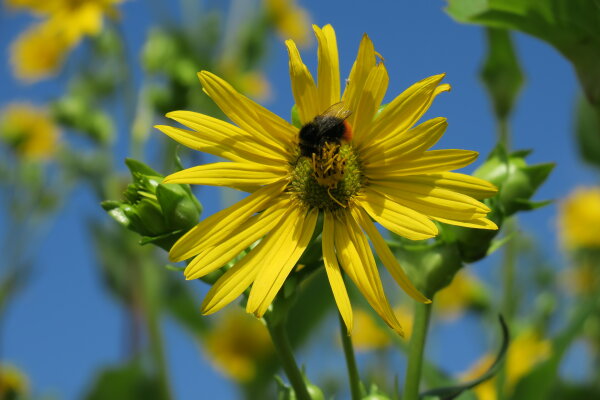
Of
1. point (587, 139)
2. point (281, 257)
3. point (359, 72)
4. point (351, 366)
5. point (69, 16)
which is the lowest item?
point (587, 139)

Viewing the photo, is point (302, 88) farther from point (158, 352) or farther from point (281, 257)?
point (158, 352)

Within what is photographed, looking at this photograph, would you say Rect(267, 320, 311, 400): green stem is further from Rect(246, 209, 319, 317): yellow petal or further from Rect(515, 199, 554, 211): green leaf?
Rect(515, 199, 554, 211): green leaf

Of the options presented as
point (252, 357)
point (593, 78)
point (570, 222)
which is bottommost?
point (570, 222)

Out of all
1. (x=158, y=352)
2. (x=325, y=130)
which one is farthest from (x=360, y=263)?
(x=158, y=352)

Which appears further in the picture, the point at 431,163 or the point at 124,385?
the point at 124,385

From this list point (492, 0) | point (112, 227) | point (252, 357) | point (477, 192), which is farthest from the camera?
point (112, 227)

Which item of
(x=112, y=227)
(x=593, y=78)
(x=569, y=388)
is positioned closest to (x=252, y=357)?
(x=112, y=227)

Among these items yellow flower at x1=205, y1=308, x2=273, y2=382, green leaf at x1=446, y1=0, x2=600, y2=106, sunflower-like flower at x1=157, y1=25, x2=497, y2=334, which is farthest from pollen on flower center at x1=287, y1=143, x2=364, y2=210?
yellow flower at x1=205, y1=308, x2=273, y2=382

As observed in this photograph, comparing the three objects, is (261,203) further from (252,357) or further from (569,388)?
(252,357)
